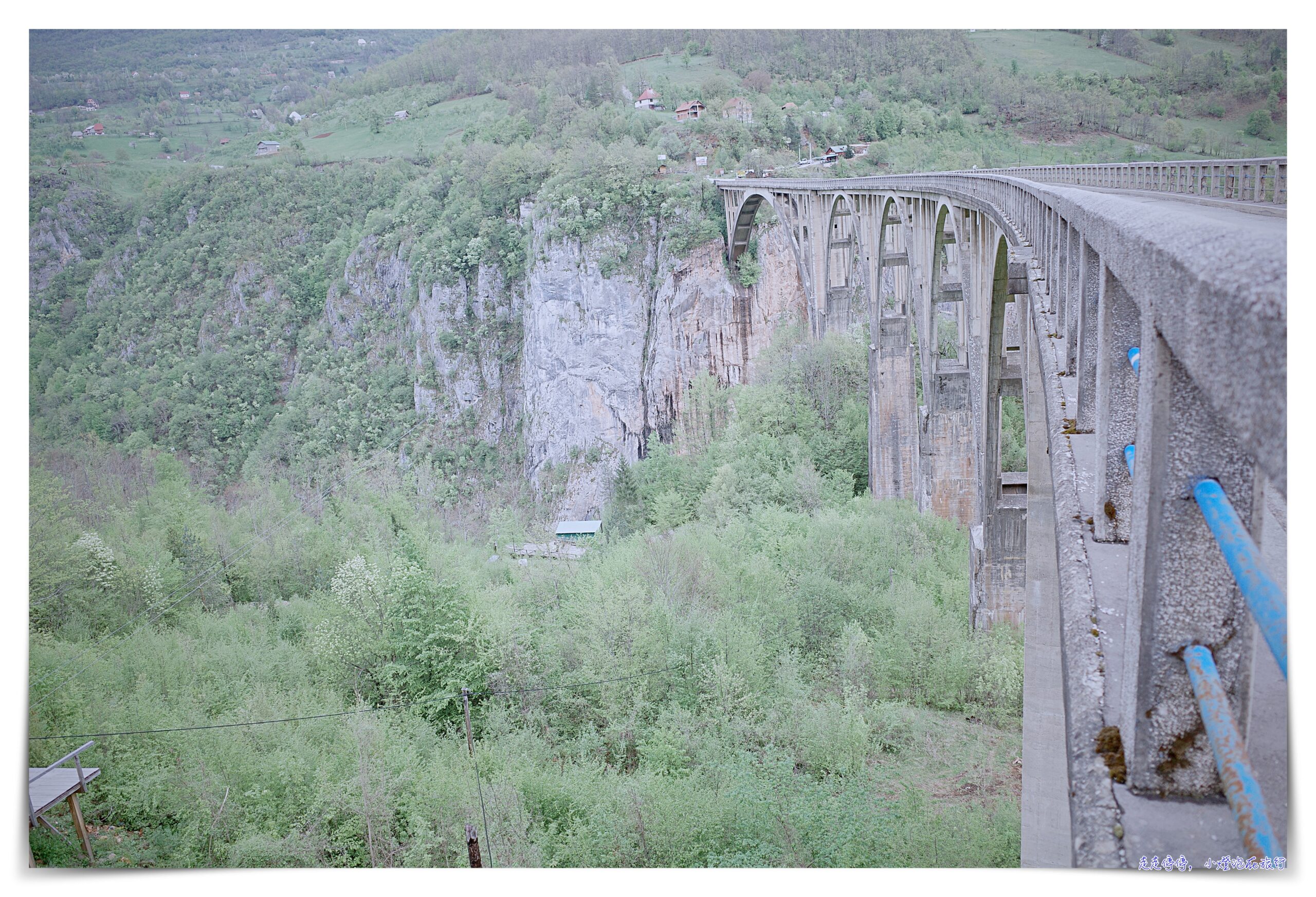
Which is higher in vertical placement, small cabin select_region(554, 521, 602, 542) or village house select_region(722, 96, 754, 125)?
village house select_region(722, 96, 754, 125)

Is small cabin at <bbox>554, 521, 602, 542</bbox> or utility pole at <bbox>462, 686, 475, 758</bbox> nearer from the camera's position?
utility pole at <bbox>462, 686, 475, 758</bbox>

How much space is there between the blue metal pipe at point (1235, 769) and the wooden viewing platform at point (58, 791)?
34.8 ft

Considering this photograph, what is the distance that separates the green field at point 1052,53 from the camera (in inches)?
1118

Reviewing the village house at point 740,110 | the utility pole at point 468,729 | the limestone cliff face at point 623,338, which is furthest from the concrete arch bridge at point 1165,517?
the village house at point 740,110

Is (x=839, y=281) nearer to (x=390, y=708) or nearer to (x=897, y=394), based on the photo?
(x=897, y=394)

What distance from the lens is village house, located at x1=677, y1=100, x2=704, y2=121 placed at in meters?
39.4

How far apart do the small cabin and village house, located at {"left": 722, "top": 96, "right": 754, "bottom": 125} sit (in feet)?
62.8

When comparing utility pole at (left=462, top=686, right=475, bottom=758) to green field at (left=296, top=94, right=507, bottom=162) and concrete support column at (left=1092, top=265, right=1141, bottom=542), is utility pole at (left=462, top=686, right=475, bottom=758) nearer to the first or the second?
concrete support column at (left=1092, top=265, right=1141, bottom=542)

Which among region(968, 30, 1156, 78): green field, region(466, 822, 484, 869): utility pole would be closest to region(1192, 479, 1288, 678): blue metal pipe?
region(466, 822, 484, 869): utility pole

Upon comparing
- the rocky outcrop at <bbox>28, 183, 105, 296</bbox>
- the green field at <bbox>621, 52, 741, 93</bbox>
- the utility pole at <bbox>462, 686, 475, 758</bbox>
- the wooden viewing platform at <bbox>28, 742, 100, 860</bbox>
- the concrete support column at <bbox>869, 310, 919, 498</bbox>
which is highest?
the green field at <bbox>621, 52, 741, 93</bbox>

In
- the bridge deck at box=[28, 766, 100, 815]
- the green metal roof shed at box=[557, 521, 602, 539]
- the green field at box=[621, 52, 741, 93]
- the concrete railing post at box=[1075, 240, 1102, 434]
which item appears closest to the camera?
the concrete railing post at box=[1075, 240, 1102, 434]

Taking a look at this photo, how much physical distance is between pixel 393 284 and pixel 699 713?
1513 inches

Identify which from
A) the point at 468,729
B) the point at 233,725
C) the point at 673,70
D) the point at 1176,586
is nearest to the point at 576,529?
the point at 468,729

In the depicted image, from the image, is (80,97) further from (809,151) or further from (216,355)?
(809,151)
